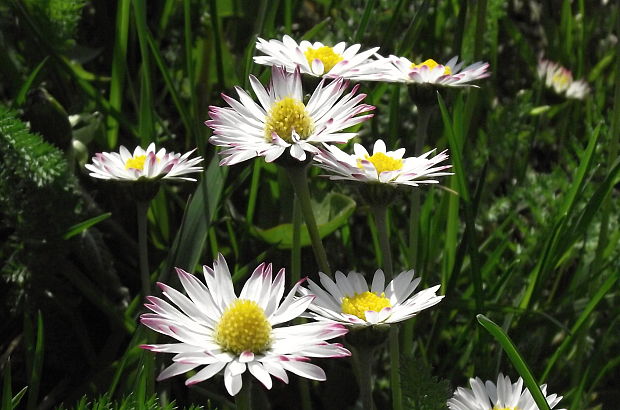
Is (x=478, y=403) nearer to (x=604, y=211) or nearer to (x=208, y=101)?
(x=604, y=211)

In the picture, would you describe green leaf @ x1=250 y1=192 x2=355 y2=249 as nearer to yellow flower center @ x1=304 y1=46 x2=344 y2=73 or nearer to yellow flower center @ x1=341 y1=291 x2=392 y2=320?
yellow flower center @ x1=304 y1=46 x2=344 y2=73

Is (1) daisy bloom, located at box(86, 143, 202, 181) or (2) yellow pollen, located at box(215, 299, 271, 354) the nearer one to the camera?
(2) yellow pollen, located at box(215, 299, 271, 354)

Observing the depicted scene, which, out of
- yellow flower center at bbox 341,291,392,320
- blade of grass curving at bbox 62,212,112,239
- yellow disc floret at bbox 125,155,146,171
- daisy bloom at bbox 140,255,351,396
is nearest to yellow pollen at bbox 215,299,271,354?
daisy bloom at bbox 140,255,351,396

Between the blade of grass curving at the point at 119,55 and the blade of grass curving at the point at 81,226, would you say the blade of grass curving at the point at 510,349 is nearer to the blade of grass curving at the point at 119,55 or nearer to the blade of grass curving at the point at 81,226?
the blade of grass curving at the point at 81,226

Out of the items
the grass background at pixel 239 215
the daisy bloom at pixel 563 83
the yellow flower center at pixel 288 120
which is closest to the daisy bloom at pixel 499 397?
the grass background at pixel 239 215

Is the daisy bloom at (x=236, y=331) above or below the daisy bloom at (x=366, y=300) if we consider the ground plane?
above

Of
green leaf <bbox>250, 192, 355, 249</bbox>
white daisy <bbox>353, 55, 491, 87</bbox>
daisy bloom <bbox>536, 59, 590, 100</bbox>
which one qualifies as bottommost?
green leaf <bbox>250, 192, 355, 249</bbox>

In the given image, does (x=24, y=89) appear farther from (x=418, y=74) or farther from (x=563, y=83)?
(x=563, y=83)
